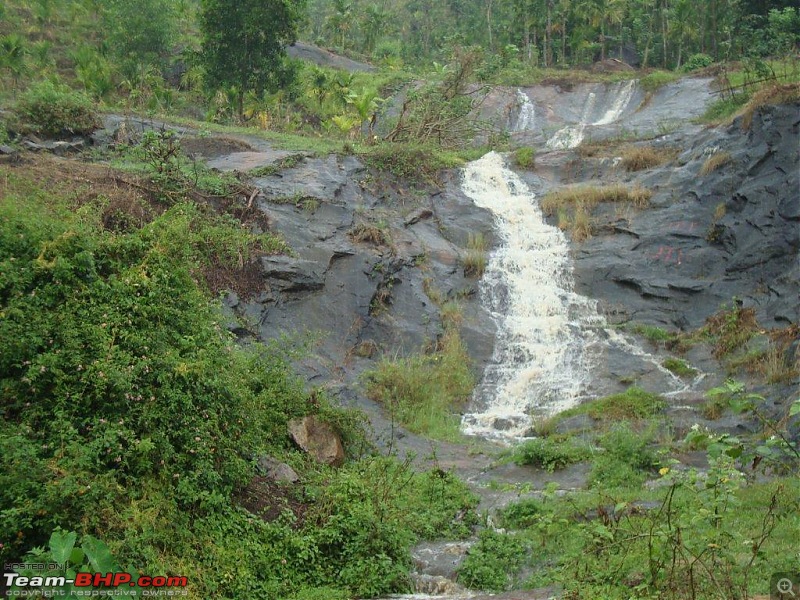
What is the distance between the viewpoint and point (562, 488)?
10.3 meters

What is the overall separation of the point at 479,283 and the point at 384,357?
12.6 ft

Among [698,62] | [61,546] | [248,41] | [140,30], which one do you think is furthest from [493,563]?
[698,62]

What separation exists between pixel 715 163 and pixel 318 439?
14.0m

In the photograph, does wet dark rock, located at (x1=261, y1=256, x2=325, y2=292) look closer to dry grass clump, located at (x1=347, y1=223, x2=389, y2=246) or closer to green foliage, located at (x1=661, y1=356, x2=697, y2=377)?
dry grass clump, located at (x1=347, y1=223, x2=389, y2=246)

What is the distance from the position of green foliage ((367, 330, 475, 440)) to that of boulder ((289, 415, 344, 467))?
3700mm

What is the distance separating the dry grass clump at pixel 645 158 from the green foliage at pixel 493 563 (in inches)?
602

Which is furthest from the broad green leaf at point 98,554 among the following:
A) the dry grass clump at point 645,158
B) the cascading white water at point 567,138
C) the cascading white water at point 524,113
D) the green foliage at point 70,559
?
the cascading white water at point 524,113

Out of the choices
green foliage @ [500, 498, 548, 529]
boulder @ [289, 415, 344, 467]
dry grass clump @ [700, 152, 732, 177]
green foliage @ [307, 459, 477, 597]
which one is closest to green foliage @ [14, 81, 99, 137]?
boulder @ [289, 415, 344, 467]

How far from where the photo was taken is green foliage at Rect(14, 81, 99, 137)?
18.2 m

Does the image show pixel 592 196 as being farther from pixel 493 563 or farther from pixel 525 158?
pixel 493 563

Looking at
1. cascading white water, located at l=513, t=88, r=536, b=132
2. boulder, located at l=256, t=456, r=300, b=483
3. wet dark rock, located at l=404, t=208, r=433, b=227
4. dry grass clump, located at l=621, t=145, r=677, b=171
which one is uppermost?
cascading white water, located at l=513, t=88, r=536, b=132

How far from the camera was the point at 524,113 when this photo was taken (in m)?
35.2

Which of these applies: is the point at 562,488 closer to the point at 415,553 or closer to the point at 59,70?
the point at 415,553

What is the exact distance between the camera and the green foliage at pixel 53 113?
18.2 meters
